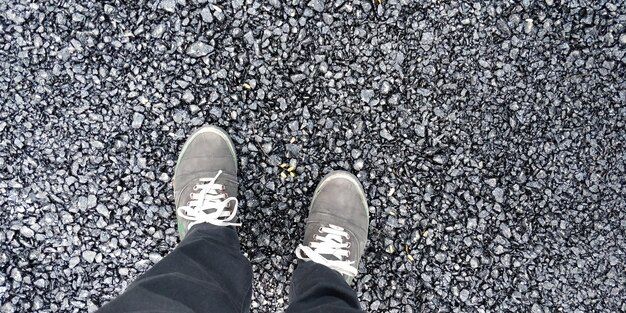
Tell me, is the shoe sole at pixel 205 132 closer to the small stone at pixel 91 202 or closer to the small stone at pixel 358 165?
the small stone at pixel 91 202

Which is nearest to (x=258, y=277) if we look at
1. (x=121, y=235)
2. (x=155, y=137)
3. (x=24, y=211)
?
(x=121, y=235)

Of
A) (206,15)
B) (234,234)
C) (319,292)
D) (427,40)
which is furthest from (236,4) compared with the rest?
(319,292)

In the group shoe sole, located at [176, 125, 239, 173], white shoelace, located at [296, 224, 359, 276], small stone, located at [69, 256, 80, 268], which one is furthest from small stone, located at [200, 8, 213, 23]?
small stone, located at [69, 256, 80, 268]

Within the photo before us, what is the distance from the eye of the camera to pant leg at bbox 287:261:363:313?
1713 millimetres

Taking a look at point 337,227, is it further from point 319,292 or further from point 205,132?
point 205,132

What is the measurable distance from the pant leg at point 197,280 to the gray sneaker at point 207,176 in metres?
0.12

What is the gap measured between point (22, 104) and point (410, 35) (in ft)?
6.00

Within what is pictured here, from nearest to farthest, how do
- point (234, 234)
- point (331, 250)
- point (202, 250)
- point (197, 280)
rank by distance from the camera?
point (197, 280)
point (202, 250)
point (234, 234)
point (331, 250)

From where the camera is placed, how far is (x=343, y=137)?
2146 mm

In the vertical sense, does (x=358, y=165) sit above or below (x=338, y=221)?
above

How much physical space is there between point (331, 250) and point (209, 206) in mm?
591

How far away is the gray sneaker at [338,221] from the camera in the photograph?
2.09 metres

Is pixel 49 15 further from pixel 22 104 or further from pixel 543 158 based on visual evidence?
pixel 543 158

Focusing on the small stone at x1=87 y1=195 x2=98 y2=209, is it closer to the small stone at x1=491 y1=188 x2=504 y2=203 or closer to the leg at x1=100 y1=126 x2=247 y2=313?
the leg at x1=100 y1=126 x2=247 y2=313
